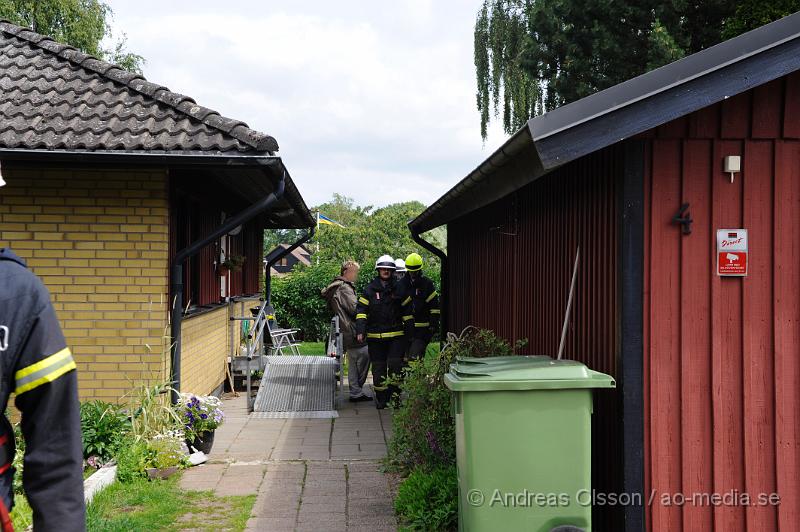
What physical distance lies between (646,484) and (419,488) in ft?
5.71

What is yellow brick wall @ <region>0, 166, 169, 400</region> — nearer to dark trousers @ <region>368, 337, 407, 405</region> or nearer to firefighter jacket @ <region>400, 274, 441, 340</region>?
dark trousers @ <region>368, 337, 407, 405</region>

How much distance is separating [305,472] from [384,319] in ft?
11.9

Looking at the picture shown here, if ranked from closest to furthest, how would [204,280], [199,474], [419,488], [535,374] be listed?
[535,374]
[419,488]
[199,474]
[204,280]

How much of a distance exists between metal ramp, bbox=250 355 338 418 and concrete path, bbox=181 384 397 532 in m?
0.25

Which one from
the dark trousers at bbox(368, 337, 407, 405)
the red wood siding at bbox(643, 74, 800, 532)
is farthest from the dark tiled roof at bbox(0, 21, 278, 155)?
the dark trousers at bbox(368, 337, 407, 405)

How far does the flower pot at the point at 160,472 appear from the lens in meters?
6.23

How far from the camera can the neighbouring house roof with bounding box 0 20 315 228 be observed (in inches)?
261

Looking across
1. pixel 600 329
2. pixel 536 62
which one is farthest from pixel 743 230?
pixel 536 62

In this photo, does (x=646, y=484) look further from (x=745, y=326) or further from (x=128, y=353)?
(x=128, y=353)

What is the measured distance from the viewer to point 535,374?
4.21 m

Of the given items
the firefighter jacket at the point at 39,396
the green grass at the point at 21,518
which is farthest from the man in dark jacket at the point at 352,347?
the firefighter jacket at the point at 39,396

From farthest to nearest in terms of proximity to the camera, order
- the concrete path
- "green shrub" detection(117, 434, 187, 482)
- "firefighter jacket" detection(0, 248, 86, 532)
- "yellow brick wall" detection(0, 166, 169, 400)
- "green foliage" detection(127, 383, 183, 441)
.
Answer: "yellow brick wall" detection(0, 166, 169, 400), "green foliage" detection(127, 383, 183, 441), "green shrub" detection(117, 434, 187, 482), the concrete path, "firefighter jacket" detection(0, 248, 86, 532)

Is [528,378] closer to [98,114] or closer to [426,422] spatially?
[426,422]

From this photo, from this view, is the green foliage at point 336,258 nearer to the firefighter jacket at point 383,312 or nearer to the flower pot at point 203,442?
the firefighter jacket at point 383,312
